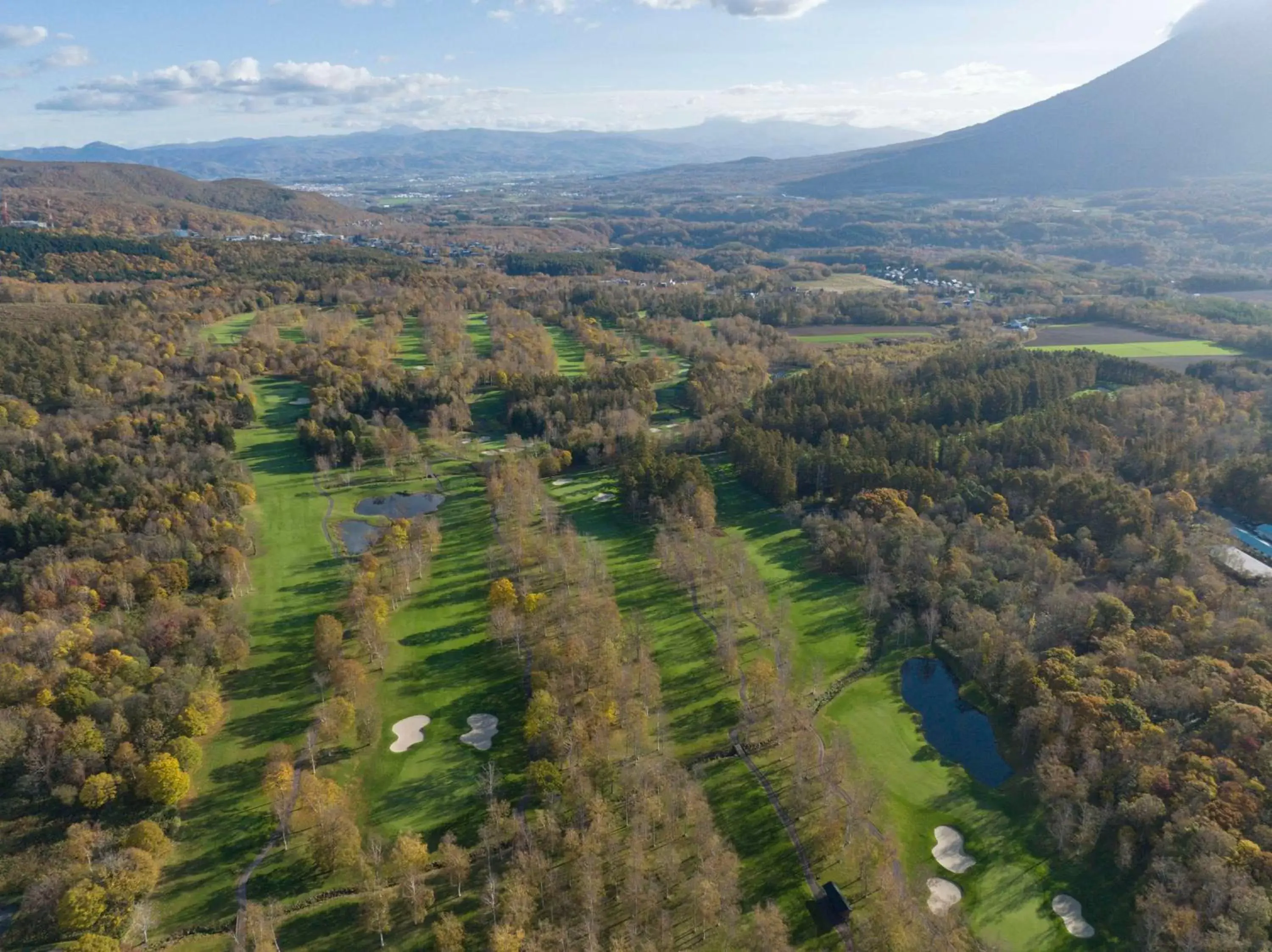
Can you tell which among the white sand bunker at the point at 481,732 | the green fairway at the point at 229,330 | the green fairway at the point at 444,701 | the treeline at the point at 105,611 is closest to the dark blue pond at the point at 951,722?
the green fairway at the point at 444,701

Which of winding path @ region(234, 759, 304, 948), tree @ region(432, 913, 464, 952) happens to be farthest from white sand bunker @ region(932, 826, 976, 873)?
winding path @ region(234, 759, 304, 948)

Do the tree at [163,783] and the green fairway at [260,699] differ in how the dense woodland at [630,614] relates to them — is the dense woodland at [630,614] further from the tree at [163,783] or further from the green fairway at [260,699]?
the green fairway at [260,699]

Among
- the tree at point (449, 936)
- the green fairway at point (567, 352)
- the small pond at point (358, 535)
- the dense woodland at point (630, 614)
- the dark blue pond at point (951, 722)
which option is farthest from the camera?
the green fairway at point (567, 352)

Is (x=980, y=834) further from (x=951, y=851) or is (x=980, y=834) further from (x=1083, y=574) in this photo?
(x=1083, y=574)

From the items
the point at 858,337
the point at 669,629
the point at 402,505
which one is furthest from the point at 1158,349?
the point at 402,505

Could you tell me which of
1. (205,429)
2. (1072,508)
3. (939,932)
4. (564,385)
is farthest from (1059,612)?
(205,429)

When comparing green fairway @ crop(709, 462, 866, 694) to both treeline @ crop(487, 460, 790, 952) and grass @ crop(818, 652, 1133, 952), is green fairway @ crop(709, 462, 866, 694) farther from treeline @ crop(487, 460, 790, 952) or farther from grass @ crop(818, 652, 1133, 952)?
treeline @ crop(487, 460, 790, 952)
